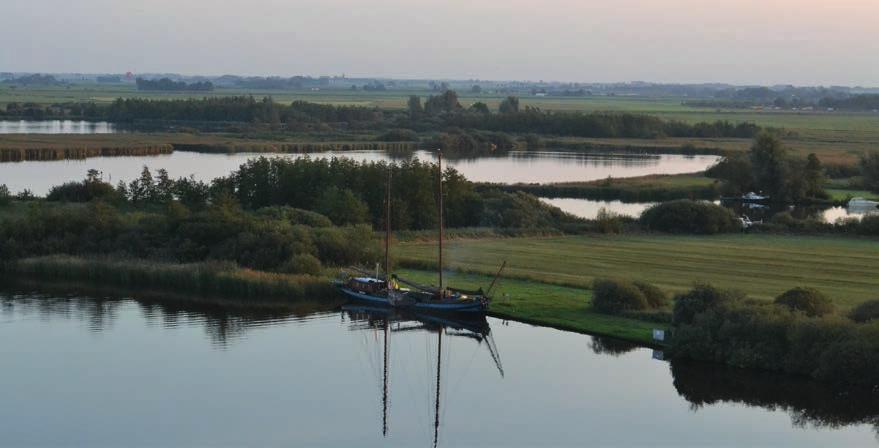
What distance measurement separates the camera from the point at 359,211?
170ft

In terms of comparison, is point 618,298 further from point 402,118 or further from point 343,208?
point 402,118

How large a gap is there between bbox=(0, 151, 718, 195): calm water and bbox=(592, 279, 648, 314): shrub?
38.9 meters

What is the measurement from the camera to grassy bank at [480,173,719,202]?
7088 cm

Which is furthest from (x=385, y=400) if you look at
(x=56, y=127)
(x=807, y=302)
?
(x=56, y=127)

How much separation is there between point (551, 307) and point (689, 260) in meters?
10.9

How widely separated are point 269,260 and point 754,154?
42052 mm

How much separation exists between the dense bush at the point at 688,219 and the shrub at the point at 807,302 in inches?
893

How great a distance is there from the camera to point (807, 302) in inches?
1236

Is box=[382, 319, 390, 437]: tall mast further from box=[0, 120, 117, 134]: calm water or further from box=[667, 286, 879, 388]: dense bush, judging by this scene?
box=[0, 120, 117, 134]: calm water

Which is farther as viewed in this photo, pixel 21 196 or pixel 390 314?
pixel 21 196

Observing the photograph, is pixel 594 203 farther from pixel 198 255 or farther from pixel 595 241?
pixel 198 255

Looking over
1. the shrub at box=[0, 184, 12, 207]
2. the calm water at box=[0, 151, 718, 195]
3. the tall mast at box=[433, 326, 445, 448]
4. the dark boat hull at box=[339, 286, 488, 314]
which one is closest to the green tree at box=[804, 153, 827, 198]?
the calm water at box=[0, 151, 718, 195]

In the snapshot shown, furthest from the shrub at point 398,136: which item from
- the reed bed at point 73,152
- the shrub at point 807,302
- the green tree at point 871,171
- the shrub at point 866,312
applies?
the shrub at point 866,312

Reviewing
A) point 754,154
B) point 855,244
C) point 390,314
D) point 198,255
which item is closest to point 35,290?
point 198,255
